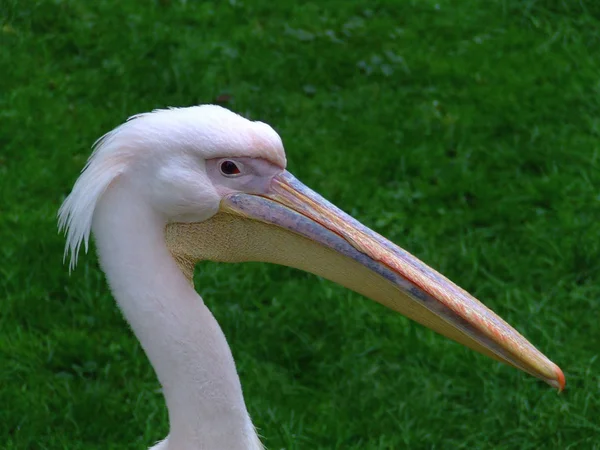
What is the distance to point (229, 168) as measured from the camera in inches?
109

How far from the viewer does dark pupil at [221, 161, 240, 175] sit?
277 cm

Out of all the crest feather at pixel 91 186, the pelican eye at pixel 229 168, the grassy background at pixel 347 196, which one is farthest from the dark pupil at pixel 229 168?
the grassy background at pixel 347 196

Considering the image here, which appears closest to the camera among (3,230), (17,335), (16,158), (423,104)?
(17,335)

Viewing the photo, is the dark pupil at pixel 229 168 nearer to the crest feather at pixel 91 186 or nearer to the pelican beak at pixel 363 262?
the pelican beak at pixel 363 262

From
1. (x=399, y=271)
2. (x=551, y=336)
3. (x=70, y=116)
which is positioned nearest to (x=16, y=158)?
(x=70, y=116)

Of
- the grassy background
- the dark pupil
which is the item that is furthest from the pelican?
the grassy background

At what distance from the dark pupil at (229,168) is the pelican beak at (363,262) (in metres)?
0.07

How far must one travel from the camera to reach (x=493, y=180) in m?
5.77

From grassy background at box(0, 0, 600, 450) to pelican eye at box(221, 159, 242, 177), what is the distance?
5.57 ft

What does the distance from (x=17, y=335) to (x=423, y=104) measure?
2.81 metres

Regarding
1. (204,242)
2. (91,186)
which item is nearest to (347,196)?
(204,242)

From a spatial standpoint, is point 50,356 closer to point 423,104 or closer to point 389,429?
point 389,429

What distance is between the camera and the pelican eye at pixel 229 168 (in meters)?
2.77

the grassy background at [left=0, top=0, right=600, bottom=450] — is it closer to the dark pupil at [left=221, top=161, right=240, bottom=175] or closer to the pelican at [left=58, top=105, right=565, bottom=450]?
the pelican at [left=58, top=105, right=565, bottom=450]
